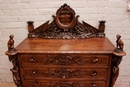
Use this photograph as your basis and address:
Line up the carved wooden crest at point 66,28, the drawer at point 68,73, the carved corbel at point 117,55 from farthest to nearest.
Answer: the carved wooden crest at point 66,28 < the drawer at point 68,73 < the carved corbel at point 117,55

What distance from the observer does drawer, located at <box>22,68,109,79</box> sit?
1187 millimetres

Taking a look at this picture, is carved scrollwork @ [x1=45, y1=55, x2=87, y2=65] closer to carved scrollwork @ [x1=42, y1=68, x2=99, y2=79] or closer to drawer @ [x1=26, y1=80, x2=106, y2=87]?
carved scrollwork @ [x1=42, y1=68, x2=99, y2=79]

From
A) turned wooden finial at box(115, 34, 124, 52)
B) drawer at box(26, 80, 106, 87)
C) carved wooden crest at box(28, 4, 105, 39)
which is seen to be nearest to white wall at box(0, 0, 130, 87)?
carved wooden crest at box(28, 4, 105, 39)

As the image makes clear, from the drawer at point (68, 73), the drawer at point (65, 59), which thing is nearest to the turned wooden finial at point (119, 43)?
the drawer at point (65, 59)

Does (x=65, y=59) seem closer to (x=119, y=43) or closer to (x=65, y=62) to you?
(x=65, y=62)

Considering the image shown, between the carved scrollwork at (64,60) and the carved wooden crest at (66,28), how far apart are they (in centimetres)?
34

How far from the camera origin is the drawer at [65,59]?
44.6 inches

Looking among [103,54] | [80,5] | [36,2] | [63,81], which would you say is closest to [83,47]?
[103,54]

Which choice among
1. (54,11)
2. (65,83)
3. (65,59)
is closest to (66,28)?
(54,11)

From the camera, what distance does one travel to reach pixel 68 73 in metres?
1.20

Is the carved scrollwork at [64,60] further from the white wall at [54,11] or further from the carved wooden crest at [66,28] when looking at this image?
the white wall at [54,11]

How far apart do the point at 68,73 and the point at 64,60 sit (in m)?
0.14

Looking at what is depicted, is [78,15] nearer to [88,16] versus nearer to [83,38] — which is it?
[88,16]

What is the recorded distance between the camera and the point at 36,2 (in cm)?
144
